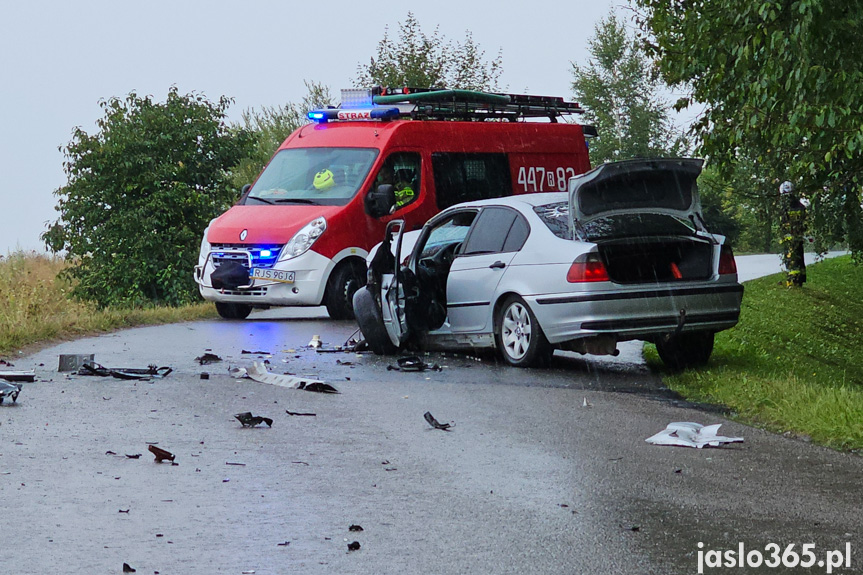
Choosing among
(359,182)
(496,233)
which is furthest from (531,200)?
(359,182)

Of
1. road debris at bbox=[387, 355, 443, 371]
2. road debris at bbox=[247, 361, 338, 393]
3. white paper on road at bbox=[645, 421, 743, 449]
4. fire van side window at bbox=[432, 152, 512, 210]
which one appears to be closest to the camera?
white paper on road at bbox=[645, 421, 743, 449]

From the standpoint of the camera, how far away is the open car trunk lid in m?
10.9

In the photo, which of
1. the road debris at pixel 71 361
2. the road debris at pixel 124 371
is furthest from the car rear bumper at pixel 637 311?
Answer: the road debris at pixel 71 361

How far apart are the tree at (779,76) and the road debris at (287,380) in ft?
15.5

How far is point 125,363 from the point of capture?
1184 centimetres

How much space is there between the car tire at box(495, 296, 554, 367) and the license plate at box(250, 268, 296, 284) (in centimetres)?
499

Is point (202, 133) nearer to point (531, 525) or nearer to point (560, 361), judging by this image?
point (560, 361)

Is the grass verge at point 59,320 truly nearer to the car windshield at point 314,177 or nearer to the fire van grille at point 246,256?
the fire van grille at point 246,256

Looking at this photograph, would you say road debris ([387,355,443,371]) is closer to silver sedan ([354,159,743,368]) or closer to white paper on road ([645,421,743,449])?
silver sedan ([354,159,743,368])

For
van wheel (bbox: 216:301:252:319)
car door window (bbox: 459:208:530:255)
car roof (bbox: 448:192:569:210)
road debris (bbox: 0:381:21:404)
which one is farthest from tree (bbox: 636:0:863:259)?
van wheel (bbox: 216:301:252:319)

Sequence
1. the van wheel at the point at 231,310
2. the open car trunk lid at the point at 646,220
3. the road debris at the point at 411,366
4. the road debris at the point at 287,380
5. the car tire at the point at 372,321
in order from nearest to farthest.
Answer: the road debris at the point at 287,380 → the open car trunk lid at the point at 646,220 → the road debris at the point at 411,366 → the car tire at the point at 372,321 → the van wheel at the point at 231,310

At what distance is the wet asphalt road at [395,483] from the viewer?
17.1ft

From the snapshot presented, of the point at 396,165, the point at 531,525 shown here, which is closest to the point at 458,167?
the point at 396,165

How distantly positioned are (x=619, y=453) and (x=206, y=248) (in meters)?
10.6
